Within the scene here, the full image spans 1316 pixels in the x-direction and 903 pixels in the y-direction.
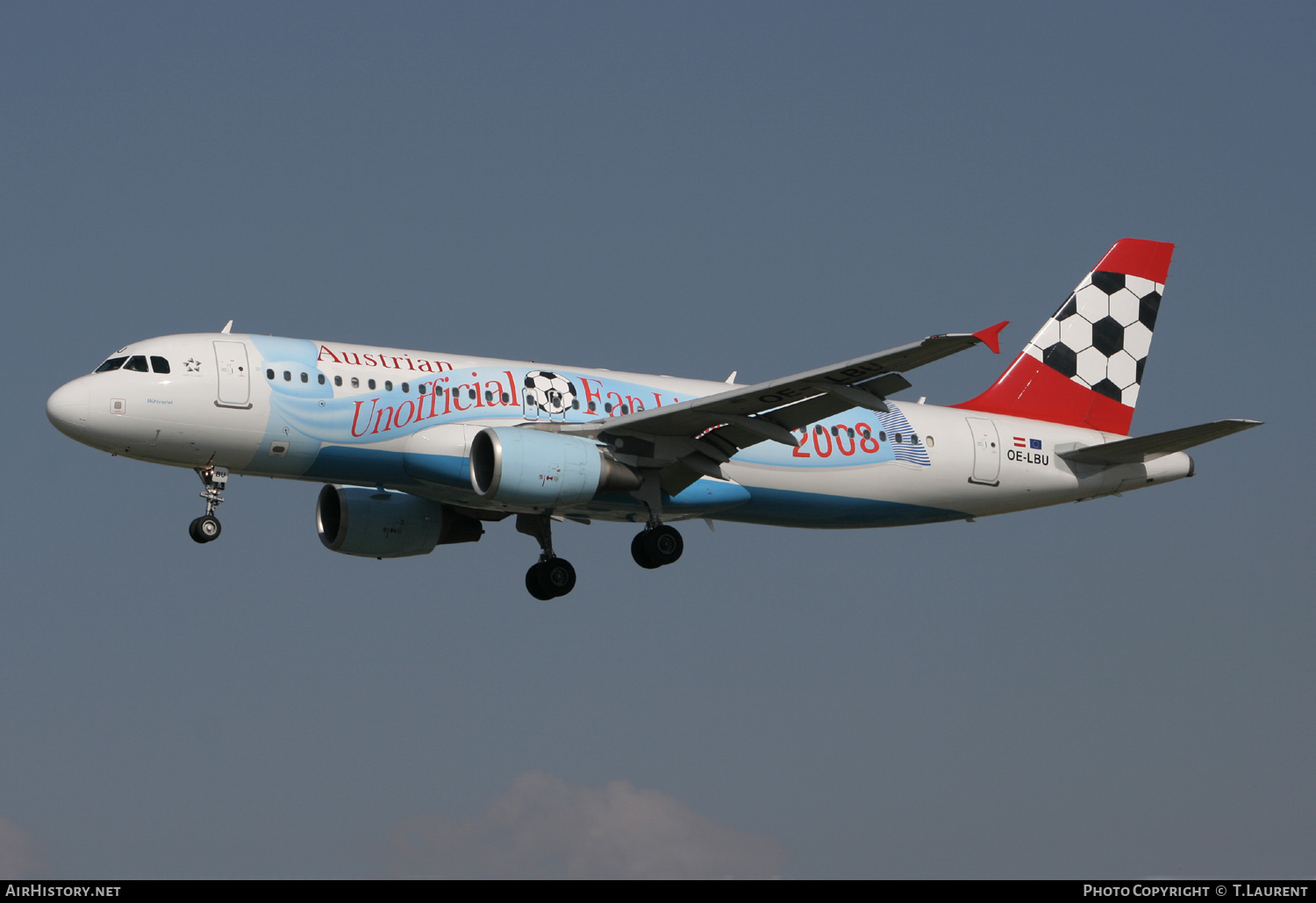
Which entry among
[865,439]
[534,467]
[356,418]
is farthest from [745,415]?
[356,418]

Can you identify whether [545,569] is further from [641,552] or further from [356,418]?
[356,418]

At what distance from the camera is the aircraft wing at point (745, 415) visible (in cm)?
2816

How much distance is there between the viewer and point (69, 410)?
29.1 meters

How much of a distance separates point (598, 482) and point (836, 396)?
4870 mm

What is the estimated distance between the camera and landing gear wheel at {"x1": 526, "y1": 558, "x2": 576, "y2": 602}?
35.5 meters

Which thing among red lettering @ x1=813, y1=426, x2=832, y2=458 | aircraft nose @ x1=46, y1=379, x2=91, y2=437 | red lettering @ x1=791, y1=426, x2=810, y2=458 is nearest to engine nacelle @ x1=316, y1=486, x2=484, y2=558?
aircraft nose @ x1=46, y1=379, x2=91, y2=437

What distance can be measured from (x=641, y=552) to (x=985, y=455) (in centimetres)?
845

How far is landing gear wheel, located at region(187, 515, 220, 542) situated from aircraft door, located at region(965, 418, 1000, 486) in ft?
53.3

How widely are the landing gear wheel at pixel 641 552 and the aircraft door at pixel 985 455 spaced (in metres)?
7.80

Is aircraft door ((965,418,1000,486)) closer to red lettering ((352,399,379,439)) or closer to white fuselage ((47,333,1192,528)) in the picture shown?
white fuselage ((47,333,1192,528))

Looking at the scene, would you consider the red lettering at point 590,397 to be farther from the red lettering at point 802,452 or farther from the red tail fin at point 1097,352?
the red tail fin at point 1097,352

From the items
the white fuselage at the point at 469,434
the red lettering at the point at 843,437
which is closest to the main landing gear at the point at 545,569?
the white fuselage at the point at 469,434
